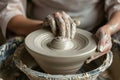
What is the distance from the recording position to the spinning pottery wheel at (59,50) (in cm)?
112

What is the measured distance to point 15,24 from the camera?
1495 mm

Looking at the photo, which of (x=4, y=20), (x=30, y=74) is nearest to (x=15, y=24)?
(x=4, y=20)

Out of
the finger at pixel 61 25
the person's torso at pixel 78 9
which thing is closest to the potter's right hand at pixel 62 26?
the finger at pixel 61 25

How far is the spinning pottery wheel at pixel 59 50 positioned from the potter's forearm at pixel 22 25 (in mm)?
134

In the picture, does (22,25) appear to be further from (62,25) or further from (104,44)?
(104,44)

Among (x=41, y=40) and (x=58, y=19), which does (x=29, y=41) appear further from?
(x=58, y=19)

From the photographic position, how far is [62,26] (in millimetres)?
1203

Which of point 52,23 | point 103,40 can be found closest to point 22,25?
point 52,23

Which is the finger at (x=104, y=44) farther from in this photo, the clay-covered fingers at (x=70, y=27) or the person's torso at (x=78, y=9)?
A: the person's torso at (x=78, y=9)

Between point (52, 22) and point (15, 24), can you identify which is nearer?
point (52, 22)

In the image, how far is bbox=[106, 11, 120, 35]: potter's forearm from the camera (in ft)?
4.40

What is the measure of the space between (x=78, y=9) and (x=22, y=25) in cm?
34

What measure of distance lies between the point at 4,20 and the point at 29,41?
406 millimetres

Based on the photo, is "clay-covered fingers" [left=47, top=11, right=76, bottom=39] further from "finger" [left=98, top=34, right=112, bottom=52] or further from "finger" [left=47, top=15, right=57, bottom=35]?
"finger" [left=98, top=34, right=112, bottom=52]
